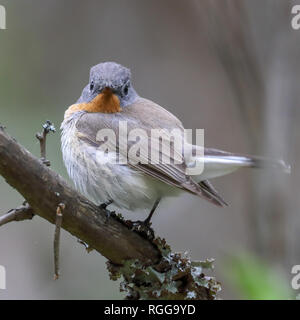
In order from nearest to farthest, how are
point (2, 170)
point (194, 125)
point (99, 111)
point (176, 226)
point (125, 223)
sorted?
point (2, 170), point (125, 223), point (99, 111), point (176, 226), point (194, 125)

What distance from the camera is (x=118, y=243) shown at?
3.38 m

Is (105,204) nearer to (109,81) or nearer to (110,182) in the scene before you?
(110,182)

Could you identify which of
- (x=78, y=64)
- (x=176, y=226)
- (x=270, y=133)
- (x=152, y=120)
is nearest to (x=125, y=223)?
(x=152, y=120)

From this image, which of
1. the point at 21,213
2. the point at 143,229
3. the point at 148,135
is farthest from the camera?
the point at 148,135

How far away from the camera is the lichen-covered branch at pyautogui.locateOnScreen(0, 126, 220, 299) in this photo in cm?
299

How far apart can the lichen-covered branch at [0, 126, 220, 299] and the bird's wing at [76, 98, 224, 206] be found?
0.36m

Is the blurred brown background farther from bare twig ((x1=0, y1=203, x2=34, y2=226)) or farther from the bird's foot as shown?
bare twig ((x1=0, y1=203, x2=34, y2=226))

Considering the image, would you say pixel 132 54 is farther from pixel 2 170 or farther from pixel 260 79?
pixel 2 170

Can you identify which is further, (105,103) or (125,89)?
(125,89)

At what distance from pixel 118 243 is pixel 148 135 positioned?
2.78 feet

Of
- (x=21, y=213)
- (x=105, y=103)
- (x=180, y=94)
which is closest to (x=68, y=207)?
(x=21, y=213)

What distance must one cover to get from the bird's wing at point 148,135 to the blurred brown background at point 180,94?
454mm

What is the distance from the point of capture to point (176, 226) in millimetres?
6293

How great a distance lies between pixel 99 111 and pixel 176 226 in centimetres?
237
